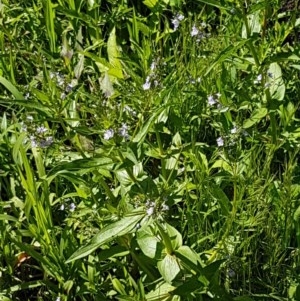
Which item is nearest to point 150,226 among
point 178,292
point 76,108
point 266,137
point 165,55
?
point 178,292

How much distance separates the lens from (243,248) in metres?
1.83

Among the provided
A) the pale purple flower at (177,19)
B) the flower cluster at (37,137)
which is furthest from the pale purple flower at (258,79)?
the flower cluster at (37,137)

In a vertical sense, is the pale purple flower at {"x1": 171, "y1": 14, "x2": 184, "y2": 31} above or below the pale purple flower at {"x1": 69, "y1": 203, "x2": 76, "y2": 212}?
above

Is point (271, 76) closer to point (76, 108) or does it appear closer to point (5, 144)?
Result: point (76, 108)

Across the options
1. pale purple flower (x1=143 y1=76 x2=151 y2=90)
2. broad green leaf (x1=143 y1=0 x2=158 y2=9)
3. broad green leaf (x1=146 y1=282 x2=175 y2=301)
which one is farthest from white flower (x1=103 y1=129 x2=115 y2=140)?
broad green leaf (x1=143 y1=0 x2=158 y2=9)

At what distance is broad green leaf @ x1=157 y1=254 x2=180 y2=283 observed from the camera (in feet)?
5.54

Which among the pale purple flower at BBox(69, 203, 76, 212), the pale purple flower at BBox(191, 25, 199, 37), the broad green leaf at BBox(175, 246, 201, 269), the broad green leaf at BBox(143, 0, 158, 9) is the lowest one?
the broad green leaf at BBox(175, 246, 201, 269)

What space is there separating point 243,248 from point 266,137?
410 mm

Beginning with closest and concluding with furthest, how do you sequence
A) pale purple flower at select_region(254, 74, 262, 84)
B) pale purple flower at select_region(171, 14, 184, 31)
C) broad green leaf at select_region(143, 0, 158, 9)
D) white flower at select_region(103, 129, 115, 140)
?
white flower at select_region(103, 129, 115, 140) → pale purple flower at select_region(254, 74, 262, 84) → pale purple flower at select_region(171, 14, 184, 31) → broad green leaf at select_region(143, 0, 158, 9)

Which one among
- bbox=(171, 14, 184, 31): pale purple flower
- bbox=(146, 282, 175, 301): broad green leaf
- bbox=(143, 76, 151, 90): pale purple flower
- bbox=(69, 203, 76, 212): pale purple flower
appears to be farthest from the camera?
bbox=(171, 14, 184, 31): pale purple flower

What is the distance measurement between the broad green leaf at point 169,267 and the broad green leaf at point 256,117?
0.51m

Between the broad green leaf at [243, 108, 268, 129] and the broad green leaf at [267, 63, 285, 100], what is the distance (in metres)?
0.10

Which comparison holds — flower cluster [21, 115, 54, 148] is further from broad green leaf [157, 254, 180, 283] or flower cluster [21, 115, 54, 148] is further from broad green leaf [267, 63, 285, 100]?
broad green leaf [267, 63, 285, 100]

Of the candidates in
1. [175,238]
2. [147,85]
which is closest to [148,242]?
[175,238]
